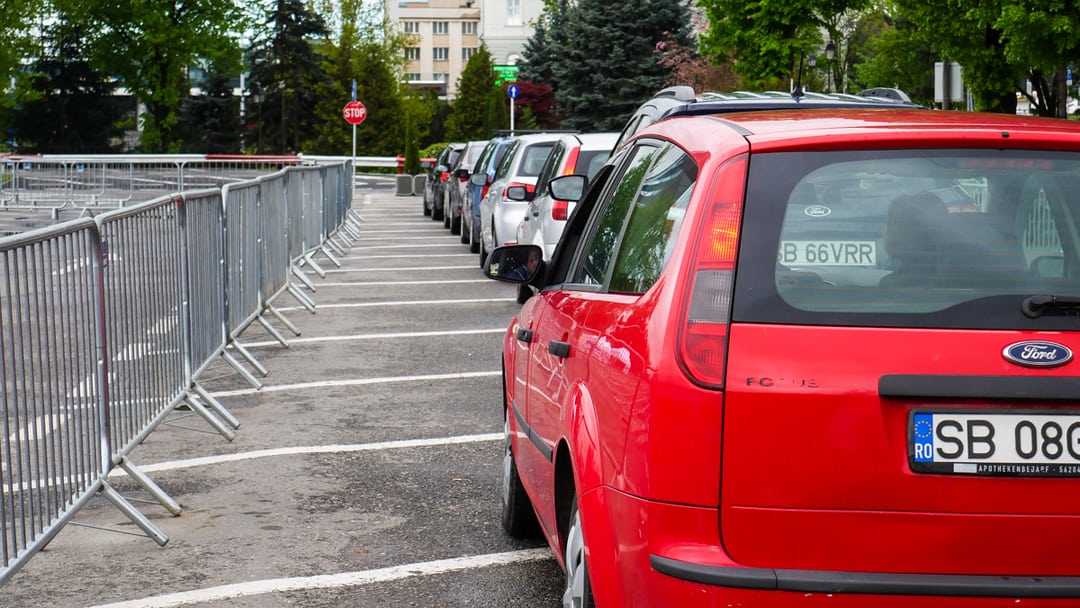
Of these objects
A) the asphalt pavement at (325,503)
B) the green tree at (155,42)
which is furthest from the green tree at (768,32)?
the asphalt pavement at (325,503)

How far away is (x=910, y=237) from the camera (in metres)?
3.45

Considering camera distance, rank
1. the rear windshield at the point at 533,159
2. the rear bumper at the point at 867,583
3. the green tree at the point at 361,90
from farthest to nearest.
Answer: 1. the green tree at the point at 361,90
2. the rear windshield at the point at 533,159
3. the rear bumper at the point at 867,583

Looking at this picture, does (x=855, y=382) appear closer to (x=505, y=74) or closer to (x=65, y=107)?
(x=505, y=74)

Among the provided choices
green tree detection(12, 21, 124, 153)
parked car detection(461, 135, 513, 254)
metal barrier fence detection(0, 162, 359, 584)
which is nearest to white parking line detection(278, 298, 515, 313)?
parked car detection(461, 135, 513, 254)

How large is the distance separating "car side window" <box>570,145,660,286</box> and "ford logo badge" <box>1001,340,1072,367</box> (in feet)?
4.27

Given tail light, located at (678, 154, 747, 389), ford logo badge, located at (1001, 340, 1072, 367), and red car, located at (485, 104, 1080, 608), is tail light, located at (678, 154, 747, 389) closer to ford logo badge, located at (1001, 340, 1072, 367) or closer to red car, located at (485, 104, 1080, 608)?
red car, located at (485, 104, 1080, 608)

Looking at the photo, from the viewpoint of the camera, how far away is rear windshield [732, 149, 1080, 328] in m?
3.32

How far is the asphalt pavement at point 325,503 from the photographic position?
5379mm

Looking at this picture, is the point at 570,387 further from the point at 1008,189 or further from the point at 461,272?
the point at 461,272

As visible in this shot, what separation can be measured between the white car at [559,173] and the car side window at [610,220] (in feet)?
29.0

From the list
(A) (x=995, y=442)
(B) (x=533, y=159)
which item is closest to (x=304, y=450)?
(A) (x=995, y=442)

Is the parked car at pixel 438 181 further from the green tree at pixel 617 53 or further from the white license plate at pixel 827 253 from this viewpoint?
the white license plate at pixel 827 253

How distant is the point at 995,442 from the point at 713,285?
0.70 m

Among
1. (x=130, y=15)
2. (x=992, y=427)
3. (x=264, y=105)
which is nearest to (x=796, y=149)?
(x=992, y=427)
